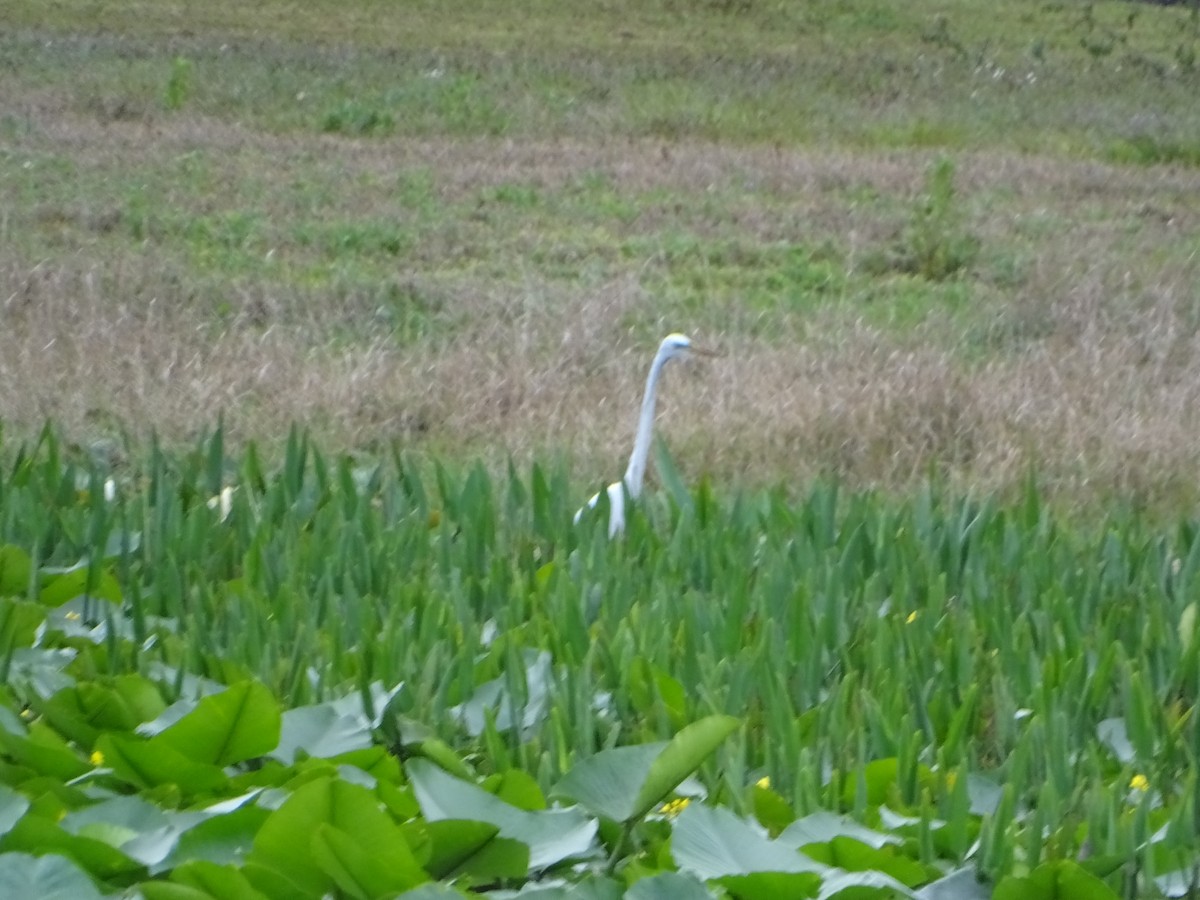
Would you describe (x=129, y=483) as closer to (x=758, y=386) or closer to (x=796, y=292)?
(x=758, y=386)

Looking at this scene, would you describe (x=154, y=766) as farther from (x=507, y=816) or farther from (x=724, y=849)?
(x=724, y=849)

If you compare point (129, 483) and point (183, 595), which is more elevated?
point (183, 595)

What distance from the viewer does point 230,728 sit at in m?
2.03

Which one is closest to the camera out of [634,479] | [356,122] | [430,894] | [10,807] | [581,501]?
[430,894]

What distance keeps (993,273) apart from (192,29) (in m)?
15.2

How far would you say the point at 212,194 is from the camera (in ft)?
35.7

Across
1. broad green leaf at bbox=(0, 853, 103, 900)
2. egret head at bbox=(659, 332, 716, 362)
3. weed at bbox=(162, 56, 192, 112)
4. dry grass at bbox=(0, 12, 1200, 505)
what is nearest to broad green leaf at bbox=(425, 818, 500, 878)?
broad green leaf at bbox=(0, 853, 103, 900)

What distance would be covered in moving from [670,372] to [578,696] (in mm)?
4706

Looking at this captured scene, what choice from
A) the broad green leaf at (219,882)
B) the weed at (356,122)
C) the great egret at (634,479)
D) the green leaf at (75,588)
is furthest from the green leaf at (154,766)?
the weed at (356,122)

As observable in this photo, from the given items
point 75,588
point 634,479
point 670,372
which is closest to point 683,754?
point 75,588

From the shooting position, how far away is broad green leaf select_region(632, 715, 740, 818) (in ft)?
6.17

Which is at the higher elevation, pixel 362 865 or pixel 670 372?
pixel 362 865

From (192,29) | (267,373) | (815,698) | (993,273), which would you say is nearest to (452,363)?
(267,373)

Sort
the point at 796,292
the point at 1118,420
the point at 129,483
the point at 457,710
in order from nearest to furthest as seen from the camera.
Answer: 1. the point at 457,710
2. the point at 129,483
3. the point at 1118,420
4. the point at 796,292
